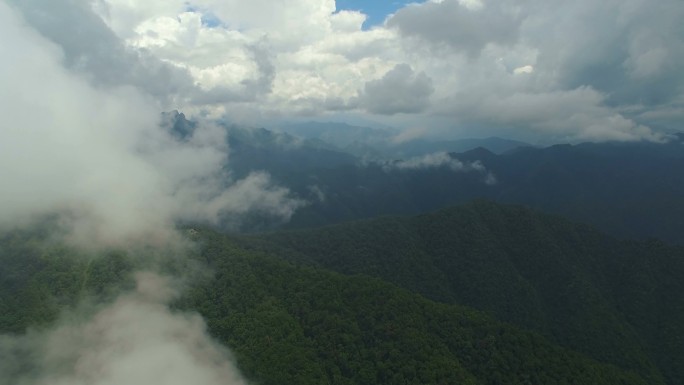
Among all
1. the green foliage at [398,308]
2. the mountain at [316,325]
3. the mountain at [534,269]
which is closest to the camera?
the mountain at [316,325]

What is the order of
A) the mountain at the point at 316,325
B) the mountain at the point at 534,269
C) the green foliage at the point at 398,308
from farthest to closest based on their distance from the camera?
the mountain at the point at 534,269, the green foliage at the point at 398,308, the mountain at the point at 316,325

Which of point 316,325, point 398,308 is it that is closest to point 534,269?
point 398,308

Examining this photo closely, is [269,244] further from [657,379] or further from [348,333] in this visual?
[657,379]

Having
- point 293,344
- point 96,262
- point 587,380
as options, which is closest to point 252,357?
point 293,344

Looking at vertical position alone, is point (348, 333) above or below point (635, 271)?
above

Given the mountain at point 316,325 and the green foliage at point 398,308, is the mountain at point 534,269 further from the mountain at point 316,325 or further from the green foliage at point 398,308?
the mountain at point 316,325

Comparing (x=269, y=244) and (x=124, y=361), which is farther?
(x=269, y=244)

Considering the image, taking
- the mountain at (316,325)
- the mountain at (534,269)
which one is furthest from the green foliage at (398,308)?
the mountain at (534,269)
